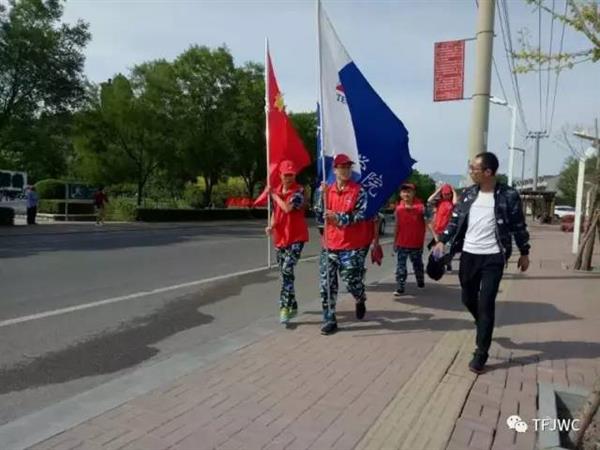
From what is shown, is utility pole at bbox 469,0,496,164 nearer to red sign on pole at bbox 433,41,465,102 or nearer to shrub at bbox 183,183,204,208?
red sign on pole at bbox 433,41,465,102

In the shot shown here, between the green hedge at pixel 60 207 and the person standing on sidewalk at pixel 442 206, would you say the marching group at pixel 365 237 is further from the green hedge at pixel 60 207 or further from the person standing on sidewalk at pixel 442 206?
the green hedge at pixel 60 207

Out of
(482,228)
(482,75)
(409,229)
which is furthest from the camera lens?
Result: (482,75)

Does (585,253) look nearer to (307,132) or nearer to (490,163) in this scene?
(490,163)

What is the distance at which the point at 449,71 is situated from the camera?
11.5 m

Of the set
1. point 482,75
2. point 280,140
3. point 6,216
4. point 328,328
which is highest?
point 482,75

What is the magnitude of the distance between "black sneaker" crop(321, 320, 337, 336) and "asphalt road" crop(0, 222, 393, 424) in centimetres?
95

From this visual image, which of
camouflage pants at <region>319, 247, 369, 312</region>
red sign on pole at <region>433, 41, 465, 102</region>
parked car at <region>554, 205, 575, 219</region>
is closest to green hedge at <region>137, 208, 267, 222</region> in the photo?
red sign on pole at <region>433, 41, 465, 102</region>

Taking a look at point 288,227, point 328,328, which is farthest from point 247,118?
point 328,328

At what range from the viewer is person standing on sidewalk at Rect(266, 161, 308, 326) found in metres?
6.38

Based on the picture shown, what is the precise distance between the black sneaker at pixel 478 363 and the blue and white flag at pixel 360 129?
1993 millimetres

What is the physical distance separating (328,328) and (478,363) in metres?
1.67

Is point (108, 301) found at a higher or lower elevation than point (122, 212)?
lower

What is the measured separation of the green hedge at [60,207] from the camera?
96.7 ft

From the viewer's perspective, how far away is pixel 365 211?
6.13 meters
